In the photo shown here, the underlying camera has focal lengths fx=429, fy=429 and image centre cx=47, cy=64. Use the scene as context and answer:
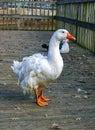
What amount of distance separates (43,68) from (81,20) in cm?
909

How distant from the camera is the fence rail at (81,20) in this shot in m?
13.1

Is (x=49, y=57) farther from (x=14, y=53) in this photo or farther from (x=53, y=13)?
(x=53, y=13)

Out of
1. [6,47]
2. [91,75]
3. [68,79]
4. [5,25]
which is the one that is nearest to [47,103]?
[68,79]

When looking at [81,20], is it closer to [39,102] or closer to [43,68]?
[39,102]

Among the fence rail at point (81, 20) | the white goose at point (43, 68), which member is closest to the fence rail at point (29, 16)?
the fence rail at point (81, 20)

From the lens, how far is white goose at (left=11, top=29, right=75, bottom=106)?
616cm

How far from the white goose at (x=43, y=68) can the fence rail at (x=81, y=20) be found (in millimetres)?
6429

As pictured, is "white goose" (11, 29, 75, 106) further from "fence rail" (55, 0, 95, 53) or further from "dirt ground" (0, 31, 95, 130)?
"fence rail" (55, 0, 95, 53)

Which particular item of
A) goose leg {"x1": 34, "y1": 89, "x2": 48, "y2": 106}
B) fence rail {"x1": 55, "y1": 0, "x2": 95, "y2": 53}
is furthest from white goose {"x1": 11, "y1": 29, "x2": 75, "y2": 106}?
fence rail {"x1": 55, "y1": 0, "x2": 95, "y2": 53}

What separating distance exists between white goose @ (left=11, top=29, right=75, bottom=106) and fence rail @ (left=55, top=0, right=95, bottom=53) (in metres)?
6.43

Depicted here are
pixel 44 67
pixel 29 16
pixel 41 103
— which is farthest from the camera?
pixel 29 16

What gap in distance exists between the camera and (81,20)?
49.3ft

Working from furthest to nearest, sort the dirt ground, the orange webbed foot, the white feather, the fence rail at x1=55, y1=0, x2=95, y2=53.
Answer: the fence rail at x1=55, y1=0, x2=95, y2=53, the orange webbed foot, the white feather, the dirt ground

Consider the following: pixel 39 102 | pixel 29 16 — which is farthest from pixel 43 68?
pixel 29 16
